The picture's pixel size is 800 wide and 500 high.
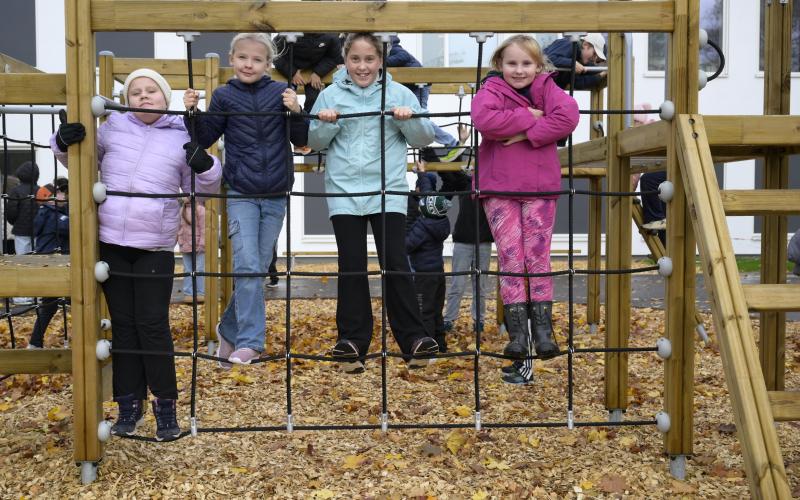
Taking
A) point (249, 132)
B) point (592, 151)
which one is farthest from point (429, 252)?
point (249, 132)

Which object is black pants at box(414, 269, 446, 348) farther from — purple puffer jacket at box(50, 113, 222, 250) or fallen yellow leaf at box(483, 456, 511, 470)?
purple puffer jacket at box(50, 113, 222, 250)

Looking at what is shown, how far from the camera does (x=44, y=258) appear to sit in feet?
11.8

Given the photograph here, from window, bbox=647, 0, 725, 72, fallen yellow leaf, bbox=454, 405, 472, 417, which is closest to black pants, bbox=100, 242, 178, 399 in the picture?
fallen yellow leaf, bbox=454, 405, 472, 417

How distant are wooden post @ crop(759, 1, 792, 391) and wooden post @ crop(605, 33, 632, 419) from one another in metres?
0.78

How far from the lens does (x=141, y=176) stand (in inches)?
116

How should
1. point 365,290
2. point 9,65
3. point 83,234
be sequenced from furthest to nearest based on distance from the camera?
1. point 9,65
2. point 365,290
3. point 83,234

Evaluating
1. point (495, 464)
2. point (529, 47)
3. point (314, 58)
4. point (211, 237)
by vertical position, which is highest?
point (314, 58)

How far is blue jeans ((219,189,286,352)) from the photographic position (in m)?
3.52

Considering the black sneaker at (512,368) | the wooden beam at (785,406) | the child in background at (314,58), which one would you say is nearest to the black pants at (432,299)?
the black sneaker at (512,368)

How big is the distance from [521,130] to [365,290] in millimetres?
899

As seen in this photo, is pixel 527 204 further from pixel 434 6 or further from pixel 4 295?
pixel 4 295

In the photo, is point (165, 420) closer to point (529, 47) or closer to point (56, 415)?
point (56, 415)

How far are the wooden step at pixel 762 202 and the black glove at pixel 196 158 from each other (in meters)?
1.80

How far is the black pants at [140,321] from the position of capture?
294cm
